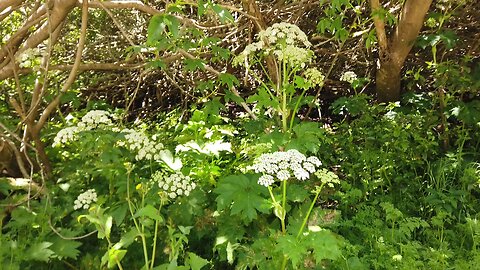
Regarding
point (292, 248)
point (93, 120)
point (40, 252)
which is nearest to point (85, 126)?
point (93, 120)

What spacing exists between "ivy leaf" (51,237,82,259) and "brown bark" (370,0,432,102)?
2280 mm

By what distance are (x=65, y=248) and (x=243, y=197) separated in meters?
0.89

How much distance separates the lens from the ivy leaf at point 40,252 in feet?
7.07

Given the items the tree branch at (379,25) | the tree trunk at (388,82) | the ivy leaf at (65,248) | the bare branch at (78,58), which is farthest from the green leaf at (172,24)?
the tree trunk at (388,82)

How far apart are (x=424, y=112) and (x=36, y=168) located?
2.73 meters

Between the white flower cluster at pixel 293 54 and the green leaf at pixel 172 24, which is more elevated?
the green leaf at pixel 172 24

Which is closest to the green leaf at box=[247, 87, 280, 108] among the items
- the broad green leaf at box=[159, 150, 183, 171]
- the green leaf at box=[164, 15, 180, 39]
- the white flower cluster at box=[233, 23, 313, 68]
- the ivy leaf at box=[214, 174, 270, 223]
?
the white flower cluster at box=[233, 23, 313, 68]

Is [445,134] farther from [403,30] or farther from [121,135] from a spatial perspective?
[121,135]

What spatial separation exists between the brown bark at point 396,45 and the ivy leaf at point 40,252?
2374 millimetres

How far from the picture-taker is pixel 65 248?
88.4 inches

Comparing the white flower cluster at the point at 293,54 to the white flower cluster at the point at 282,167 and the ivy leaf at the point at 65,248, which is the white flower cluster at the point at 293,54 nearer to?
the white flower cluster at the point at 282,167

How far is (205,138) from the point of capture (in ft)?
9.91

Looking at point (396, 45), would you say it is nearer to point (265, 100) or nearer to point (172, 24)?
point (265, 100)

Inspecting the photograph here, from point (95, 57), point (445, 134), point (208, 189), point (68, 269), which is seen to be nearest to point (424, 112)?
point (445, 134)
